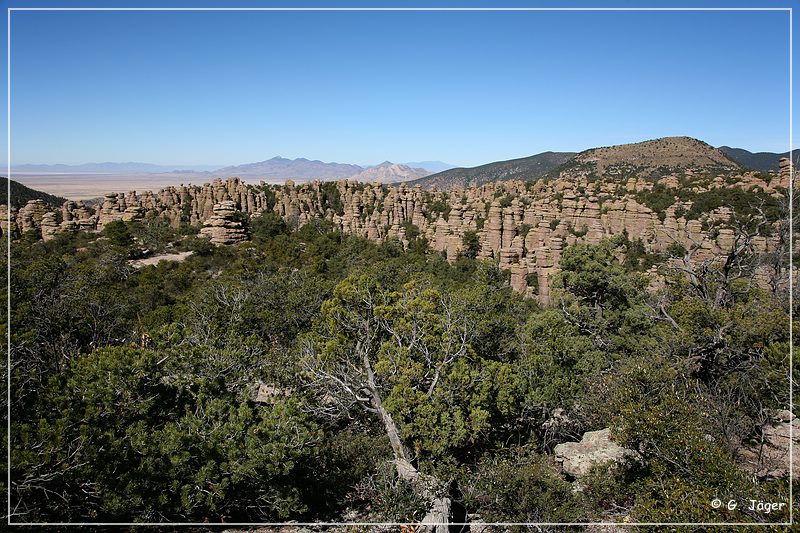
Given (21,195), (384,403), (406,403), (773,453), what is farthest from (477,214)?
(21,195)

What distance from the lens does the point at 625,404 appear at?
35.7 ft

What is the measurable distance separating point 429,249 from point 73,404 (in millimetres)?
45685

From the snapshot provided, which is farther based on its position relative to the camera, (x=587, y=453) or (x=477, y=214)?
(x=477, y=214)

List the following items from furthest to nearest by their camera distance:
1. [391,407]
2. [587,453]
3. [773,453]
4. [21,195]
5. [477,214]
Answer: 1. [21,195]
2. [477,214]
3. [773,453]
4. [587,453]
5. [391,407]

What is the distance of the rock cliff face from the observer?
1683 inches

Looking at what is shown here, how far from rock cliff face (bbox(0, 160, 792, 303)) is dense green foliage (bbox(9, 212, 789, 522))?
19.2 meters

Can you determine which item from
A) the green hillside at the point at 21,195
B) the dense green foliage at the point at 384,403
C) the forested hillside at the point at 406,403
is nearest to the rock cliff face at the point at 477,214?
the green hillside at the point at 21,195

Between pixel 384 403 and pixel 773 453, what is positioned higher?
pixel 384 403

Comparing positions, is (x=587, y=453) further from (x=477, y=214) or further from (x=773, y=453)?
(x=477, y=214)

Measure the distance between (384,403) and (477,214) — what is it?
4788 centimetres

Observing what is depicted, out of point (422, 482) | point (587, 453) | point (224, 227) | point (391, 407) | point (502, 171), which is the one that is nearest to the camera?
point (422, 482)

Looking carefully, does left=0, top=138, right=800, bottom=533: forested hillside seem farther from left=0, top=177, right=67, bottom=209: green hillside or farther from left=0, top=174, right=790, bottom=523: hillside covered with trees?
left=0, top=177, right=67, bottom=209: green hillside

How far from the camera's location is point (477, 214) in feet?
190

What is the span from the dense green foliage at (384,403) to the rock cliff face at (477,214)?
63.1 feet
